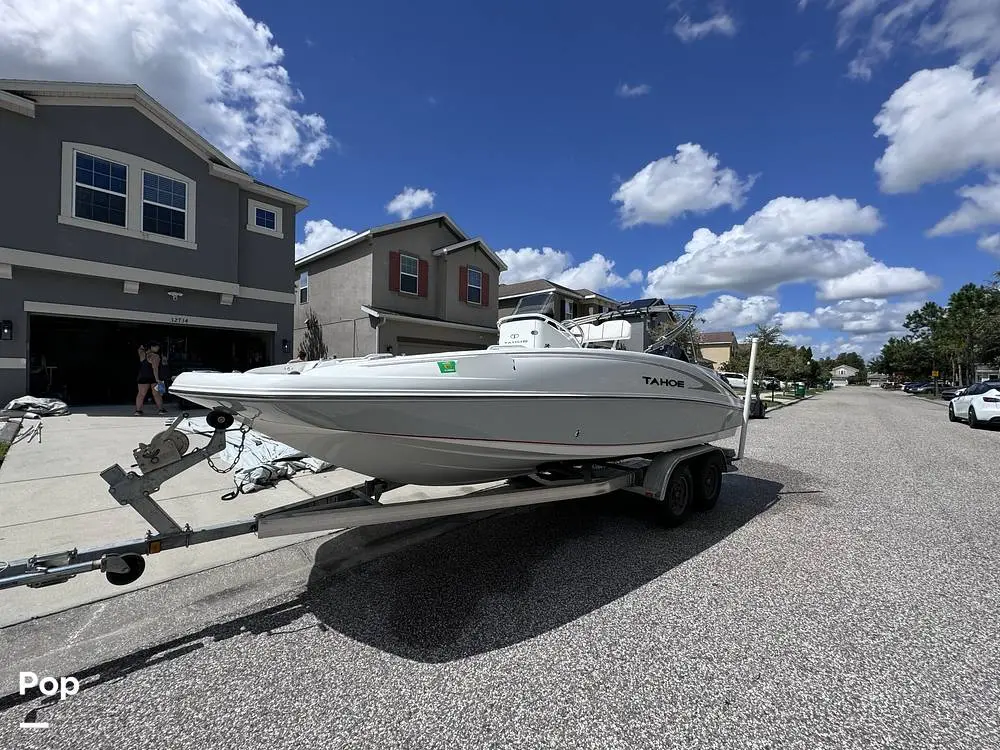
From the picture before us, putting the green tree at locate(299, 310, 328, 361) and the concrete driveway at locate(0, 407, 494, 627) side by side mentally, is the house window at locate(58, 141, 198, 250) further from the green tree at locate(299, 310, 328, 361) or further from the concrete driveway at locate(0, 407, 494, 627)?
the green tree at locate(299, 310, 328, 361)

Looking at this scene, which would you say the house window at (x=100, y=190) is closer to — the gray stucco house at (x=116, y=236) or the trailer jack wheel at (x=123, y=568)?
the gray stucco house at (x=116, y=236)

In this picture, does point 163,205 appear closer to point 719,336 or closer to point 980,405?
point 980,405

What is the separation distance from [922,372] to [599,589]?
292 feet

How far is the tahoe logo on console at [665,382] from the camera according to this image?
393 centimetres

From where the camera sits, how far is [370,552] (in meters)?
3.77

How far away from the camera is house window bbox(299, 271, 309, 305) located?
17.6 metres

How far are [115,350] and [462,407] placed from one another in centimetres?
1656

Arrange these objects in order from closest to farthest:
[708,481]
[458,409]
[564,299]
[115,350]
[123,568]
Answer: [123,568], [458,409], [708,481], [115,350], [564,299]

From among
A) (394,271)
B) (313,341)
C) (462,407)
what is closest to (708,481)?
(462,407)

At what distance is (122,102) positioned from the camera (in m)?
10.3

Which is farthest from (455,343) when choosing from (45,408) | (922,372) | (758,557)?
(922,372)

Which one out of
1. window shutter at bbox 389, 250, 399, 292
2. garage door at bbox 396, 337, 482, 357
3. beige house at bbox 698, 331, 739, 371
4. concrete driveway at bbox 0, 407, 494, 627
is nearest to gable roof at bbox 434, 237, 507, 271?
window shutter at bbox 389, 250, 399, 292

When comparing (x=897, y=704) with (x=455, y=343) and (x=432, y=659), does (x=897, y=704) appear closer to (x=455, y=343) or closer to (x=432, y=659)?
(x=432, y=659)

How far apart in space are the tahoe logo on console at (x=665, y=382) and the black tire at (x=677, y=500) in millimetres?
818
